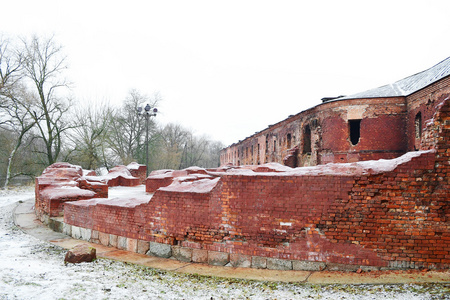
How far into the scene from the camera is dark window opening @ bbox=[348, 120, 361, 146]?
72.1ft

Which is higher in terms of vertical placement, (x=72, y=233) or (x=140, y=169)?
(x=140, y=169)

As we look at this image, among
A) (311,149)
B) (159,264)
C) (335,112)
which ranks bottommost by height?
(159,264)

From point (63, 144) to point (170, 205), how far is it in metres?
29.8

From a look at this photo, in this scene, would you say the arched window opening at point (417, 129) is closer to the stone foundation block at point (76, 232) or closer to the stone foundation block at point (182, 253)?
the stone foundation block at point (182, 253)

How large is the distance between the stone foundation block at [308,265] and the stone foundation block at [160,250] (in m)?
2.44

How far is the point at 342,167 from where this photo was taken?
4902 mm

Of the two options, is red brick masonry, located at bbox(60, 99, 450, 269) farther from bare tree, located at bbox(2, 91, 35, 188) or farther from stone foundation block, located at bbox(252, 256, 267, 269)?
bare tree, located at bbox(2, 91, 35, 188)

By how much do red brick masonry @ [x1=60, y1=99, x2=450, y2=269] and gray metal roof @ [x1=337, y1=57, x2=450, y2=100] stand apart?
558 inches

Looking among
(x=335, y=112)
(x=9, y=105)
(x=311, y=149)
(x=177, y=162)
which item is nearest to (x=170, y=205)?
(x=335, y=112)

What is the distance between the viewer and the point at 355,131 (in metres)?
22.6

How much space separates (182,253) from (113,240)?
1.94 metres

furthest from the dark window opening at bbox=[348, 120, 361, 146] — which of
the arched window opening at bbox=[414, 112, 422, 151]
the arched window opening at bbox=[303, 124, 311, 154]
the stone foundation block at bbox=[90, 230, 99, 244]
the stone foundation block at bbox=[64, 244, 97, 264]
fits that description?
the stone foundation block at bbox=[64, 244, 97, 264]

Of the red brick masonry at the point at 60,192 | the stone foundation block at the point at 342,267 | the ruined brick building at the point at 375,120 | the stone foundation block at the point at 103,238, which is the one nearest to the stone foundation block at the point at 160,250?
the stone foundation block at the point at 103,238

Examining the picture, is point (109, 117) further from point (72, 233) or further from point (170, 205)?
point (170, 205)
